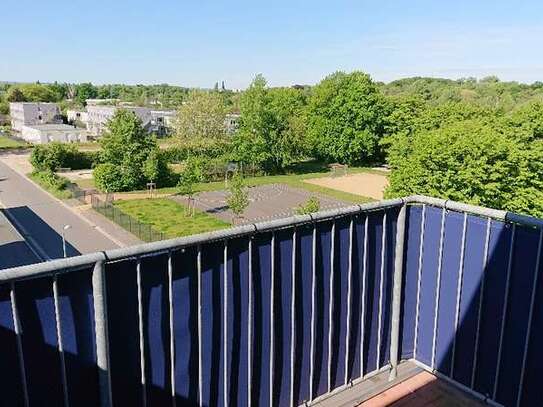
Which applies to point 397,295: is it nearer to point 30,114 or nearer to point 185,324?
point 185,324

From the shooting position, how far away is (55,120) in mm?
72250

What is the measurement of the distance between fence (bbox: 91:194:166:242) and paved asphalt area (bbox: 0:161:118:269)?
4.36 ft

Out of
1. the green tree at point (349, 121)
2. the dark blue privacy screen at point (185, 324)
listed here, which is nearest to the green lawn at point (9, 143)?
the green tree at point (349, 121)

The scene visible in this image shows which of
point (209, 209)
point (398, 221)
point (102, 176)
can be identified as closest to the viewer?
point (398, 221)

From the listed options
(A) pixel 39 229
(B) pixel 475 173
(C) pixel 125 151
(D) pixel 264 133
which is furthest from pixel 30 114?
(B) pixel 475 173

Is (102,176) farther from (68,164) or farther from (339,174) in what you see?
(339,174)

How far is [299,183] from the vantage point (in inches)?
1316

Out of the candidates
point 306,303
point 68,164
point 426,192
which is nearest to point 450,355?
point 306,303

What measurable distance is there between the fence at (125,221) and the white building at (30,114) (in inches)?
1825

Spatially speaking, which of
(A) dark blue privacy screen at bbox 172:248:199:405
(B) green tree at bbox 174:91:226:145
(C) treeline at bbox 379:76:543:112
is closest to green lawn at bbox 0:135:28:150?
(B) green tree at bbox 174:91:226:145

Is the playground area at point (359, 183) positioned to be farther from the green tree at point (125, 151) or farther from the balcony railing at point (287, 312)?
the balcony railing at point (287, 312)

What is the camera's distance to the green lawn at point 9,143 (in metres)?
51.9

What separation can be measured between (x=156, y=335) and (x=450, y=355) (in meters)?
2.65

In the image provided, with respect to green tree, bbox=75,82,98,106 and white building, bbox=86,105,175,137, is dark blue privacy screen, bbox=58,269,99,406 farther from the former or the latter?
green tree, bbox=75,82,98,106
